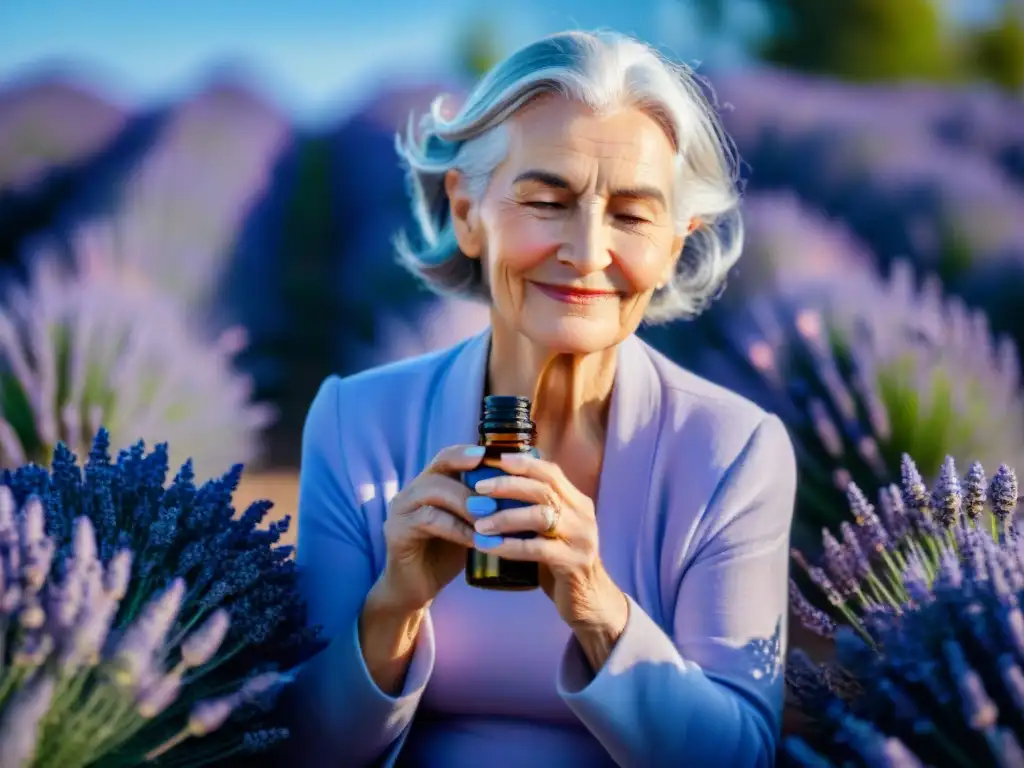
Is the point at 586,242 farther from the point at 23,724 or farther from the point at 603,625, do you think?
the point at 23,724

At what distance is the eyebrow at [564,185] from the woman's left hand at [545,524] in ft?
1.61

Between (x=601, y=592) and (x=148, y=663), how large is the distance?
0.58m

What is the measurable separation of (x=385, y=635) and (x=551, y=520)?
1.24 ft

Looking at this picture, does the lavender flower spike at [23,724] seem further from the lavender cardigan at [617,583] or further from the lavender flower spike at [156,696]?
the lavender cardigan at [617,583]

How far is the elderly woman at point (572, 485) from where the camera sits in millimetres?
1806

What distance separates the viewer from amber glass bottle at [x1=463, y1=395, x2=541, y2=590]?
1.61 meters

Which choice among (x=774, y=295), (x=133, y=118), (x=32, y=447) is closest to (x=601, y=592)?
(x=32, y=447)

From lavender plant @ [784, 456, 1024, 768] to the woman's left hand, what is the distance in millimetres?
326

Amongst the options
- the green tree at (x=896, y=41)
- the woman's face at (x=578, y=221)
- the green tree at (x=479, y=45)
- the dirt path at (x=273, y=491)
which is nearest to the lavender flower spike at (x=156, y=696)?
the woman's face at (x=578, y=221)

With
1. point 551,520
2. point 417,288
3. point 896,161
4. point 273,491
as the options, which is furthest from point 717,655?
point 896,161

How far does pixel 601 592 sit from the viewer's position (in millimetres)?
1726

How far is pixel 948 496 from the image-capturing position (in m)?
1.81

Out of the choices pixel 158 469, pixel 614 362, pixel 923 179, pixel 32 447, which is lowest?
pixel 158 469

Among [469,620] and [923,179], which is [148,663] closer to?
[469,620]
